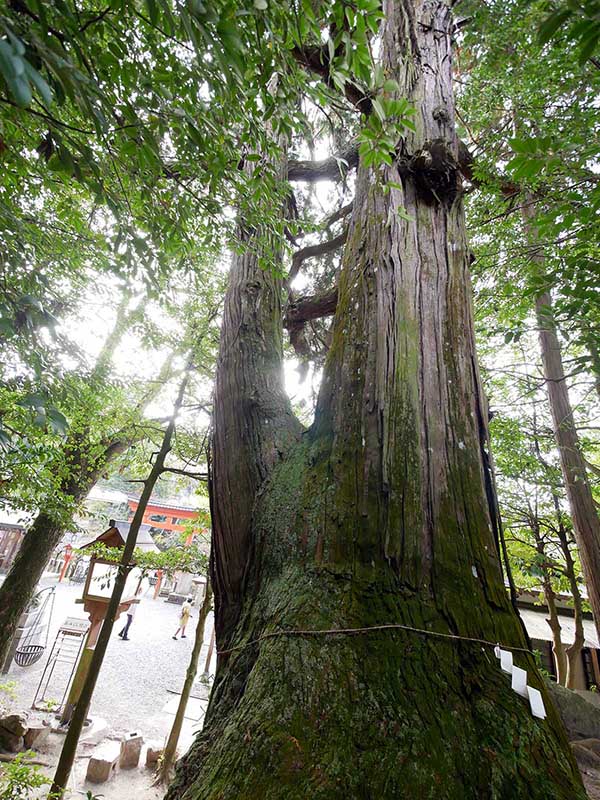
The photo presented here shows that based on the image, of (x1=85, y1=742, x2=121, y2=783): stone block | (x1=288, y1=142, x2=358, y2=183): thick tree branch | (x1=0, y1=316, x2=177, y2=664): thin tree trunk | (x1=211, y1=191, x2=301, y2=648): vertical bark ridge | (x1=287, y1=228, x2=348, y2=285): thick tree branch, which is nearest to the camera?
(x1=211, y1=191, x2=301, y2=648): vertical bark ridge

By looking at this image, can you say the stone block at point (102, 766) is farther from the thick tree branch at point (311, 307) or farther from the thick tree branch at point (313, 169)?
the thick tree branch at point (313, 169)

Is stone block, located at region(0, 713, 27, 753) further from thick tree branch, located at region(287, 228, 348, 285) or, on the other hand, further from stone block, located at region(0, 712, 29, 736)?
thick tree branch, located at region(287, 228, 348, 285)

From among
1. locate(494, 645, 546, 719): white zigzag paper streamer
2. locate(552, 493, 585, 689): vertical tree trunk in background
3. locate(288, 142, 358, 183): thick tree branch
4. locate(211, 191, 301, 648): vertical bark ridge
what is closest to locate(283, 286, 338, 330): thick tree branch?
locate(211, 191, 301, 648): vertical bark ridge

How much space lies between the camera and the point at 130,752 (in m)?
4.65

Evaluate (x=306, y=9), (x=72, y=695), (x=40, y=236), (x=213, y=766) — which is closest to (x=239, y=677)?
(x=213, y=766)

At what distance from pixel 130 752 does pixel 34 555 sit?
2715 mm

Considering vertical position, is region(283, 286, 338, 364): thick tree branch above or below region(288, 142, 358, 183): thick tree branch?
below

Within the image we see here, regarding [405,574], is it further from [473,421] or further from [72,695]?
[72,695]

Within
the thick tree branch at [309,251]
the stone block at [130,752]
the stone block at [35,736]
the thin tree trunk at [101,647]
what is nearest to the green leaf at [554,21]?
A: the thick tree branch at [309,251]

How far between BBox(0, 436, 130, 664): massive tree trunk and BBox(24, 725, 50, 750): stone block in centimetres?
101

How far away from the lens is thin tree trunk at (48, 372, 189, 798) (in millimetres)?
3043

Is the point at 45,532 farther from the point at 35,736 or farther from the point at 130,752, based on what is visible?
the point at 130,752

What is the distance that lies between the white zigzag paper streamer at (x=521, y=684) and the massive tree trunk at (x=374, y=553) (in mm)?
18

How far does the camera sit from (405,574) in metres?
1.01
